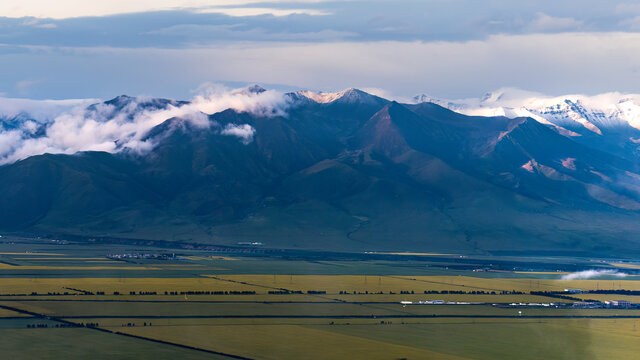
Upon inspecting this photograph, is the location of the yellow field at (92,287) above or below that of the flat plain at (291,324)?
below

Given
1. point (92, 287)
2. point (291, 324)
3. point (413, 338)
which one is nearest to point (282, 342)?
point (291, 324)

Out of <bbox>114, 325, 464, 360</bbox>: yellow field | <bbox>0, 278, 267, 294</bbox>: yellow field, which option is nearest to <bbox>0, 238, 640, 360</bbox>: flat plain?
<bbox>114, 325, 464, 360</bbox>: yellow field

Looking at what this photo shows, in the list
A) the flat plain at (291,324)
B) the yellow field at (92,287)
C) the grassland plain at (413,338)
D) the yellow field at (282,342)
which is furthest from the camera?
the yellow field at (92,287)

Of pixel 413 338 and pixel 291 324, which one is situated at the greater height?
pixel 413 338

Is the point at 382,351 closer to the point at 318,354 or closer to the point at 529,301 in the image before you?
the point at 318,354

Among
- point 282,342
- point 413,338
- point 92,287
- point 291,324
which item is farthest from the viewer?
point 92,287

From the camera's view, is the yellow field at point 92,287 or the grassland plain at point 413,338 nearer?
the grassland plain at point 413,338

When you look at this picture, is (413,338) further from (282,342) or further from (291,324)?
(291,324)

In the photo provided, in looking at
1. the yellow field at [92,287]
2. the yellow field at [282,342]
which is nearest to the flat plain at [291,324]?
the yellow field at [282,342]

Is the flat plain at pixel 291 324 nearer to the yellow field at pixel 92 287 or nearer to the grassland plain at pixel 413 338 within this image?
the grassland plain at pixel 413 338

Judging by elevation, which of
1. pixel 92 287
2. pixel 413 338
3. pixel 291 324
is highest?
pixel 413 338

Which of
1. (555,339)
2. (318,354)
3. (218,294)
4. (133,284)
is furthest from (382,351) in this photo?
(133,284)
